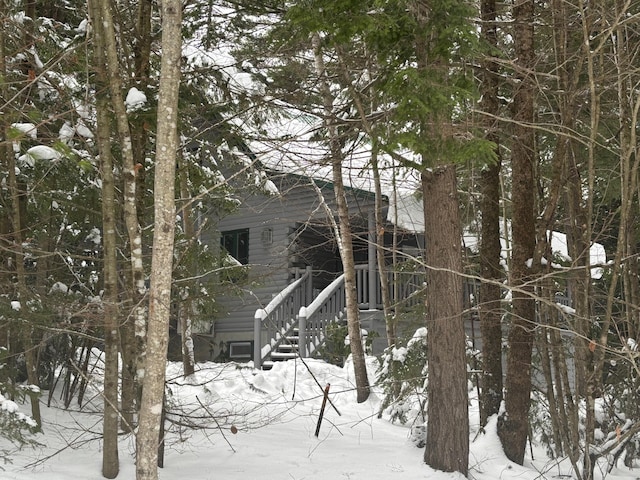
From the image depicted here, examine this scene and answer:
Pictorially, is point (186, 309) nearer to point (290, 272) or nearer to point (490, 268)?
point (490, 268)

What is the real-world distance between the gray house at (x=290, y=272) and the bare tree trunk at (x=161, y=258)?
21.9 ft

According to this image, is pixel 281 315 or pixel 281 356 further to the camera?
pixel 281 315

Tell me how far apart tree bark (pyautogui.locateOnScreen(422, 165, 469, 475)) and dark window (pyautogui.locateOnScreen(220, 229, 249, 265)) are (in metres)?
13.5

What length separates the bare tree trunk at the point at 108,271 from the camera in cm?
756

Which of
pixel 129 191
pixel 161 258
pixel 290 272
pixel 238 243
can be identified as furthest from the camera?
pixel 238 243

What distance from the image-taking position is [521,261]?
30.8 feet

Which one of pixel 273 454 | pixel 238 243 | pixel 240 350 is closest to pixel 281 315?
pixel 238 243

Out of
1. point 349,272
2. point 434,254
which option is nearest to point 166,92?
point 434,254

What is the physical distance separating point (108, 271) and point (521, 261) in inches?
191

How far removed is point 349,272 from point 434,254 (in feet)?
15.9

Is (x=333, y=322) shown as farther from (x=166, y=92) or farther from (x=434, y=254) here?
(x=166, y=92)

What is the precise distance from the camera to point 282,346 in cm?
1733

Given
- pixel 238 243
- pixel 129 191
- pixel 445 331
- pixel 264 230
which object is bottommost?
pixel 445 331

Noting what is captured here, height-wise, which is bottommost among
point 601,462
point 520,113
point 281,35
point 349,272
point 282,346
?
point 601,462
